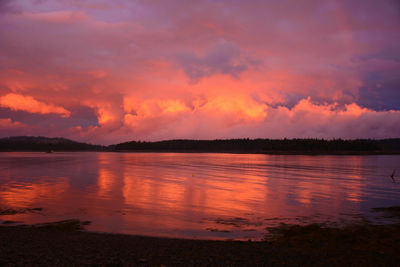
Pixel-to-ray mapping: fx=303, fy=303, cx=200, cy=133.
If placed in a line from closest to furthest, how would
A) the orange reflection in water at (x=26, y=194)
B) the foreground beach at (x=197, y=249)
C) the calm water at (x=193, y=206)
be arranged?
the foreground beach at (x=197, y=249)
the calm water at (x=193, y=206)
the orange reflection in water at (x=26, y=194)

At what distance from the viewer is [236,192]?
38.5m

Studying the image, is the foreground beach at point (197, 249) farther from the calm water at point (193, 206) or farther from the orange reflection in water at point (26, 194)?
the orange reflection in water at point (26, 194)

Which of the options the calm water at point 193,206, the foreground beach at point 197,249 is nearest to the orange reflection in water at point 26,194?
the calm water at point 193,206

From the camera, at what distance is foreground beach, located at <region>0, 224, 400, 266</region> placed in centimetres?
1334

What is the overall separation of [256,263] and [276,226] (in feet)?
30.6

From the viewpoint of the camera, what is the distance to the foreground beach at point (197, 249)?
43.8 ft

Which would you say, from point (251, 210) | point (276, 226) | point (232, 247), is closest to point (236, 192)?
point (251, 210)

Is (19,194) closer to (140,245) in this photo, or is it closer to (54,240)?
(54,240)

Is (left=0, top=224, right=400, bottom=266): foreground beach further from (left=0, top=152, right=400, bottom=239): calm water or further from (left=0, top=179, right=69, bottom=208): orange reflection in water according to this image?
(left=0, top=179, right=69, bottom=208): orange reflection in water

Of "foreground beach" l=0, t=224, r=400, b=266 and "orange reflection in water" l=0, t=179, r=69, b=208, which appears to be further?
"orange reflection in water" l=0, t=179, r=69, b=208

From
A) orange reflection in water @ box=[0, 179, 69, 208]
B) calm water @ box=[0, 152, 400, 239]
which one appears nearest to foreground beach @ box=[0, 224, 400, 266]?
calm water @ box=[0, 152, 400, 239]

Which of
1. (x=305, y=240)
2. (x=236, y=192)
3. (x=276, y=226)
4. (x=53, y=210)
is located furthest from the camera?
(x=236, y=192)

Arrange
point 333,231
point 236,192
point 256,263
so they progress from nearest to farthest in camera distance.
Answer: point 256,263 → point 333,231 → point 236,192

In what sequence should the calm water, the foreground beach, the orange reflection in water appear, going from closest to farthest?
the foreground beach < the calm water < the orange reflection in water
